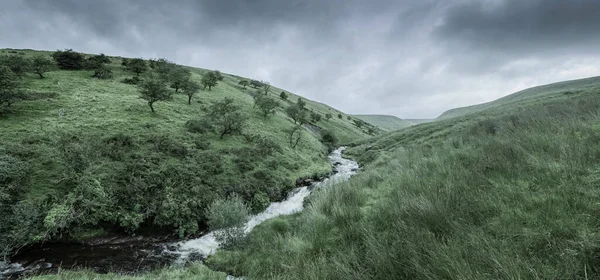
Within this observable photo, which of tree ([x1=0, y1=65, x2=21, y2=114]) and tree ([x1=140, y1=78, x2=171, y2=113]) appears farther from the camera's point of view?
tree ([x1=140, y1=78, x2=171, y2=113])

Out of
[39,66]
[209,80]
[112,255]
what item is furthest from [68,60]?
[112,255]

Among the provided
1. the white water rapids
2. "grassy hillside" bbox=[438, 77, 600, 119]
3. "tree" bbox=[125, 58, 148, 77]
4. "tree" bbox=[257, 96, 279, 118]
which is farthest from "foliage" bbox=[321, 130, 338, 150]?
"tree" bbox=[125, 58, 148, 77]

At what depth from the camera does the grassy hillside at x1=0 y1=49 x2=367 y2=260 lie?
40.6ft

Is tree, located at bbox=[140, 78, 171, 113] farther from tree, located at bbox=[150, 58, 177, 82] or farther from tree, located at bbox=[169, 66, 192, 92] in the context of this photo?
tree, located at bbox=[150, 58, 177, 82]

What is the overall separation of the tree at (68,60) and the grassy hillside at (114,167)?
37.3 ft

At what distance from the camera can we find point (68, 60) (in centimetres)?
4075

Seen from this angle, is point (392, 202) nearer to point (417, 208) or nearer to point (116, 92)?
point (417, 208)

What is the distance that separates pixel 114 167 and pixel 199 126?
11.0 m

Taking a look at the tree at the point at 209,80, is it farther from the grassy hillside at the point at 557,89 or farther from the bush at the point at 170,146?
the grassy hillside at the point at 557,89

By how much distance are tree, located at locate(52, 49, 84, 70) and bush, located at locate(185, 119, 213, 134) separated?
101 ft

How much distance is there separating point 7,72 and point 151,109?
12054 millimetres

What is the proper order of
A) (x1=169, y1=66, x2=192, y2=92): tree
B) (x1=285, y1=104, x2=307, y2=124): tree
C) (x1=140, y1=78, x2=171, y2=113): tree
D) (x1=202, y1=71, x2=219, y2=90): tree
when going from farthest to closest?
1. (x1=202, y1=71, x2=219, y2=90): tree
2. (x1=285, y1=104, x2=307, y2=124): tree
3. (x1=169, y1=66, x2=192, y2=92): tree
4. (x1=140, y1=78, x2=171, y2=113): tree

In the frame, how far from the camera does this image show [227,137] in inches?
1070

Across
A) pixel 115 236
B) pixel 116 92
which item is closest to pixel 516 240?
pixel 115 236
